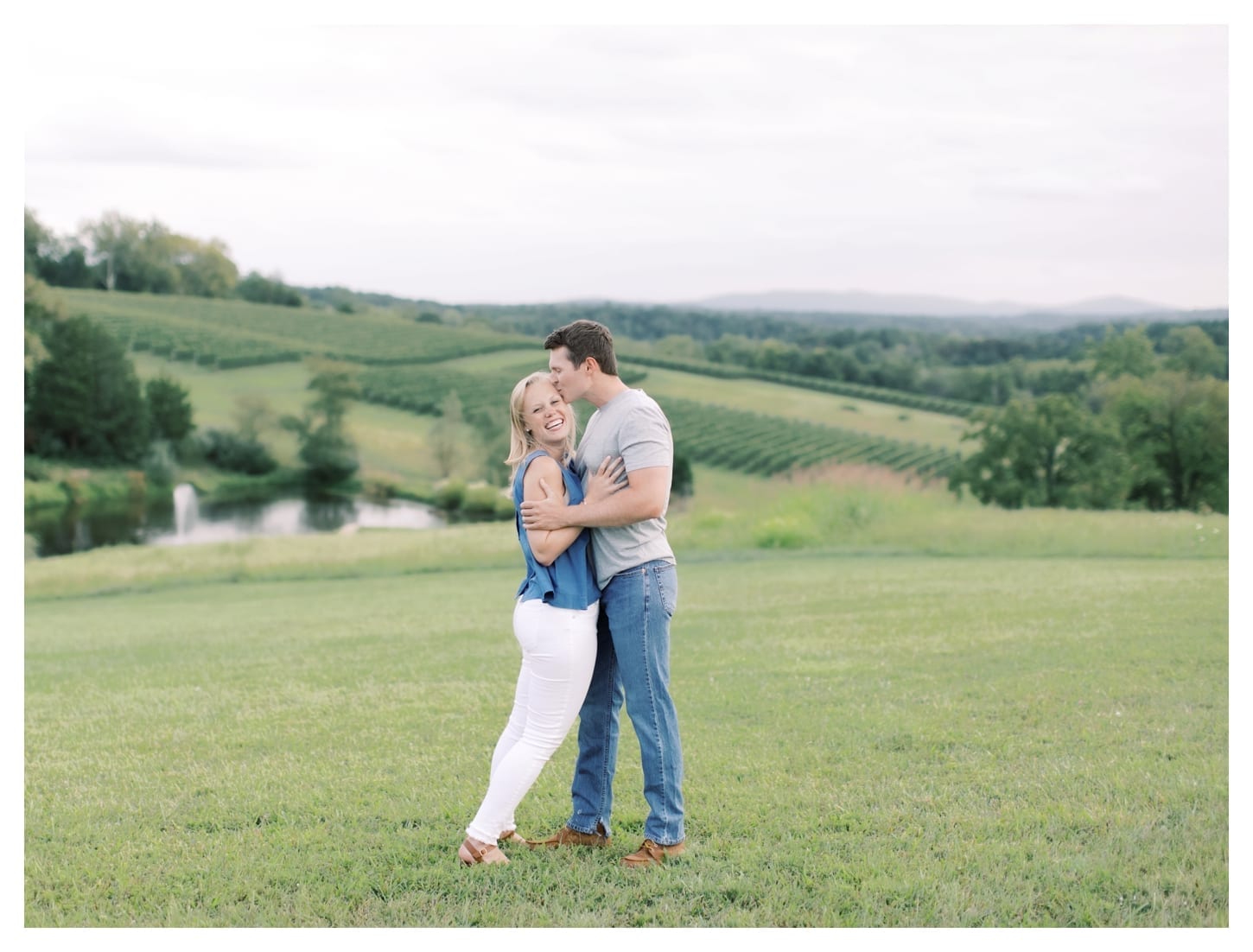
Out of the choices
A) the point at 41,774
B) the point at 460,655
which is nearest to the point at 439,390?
the point at 460,655

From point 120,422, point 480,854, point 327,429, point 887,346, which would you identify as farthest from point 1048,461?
point 480,854

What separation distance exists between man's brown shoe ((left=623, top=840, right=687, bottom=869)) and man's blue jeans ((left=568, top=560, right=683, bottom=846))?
0.03 meters

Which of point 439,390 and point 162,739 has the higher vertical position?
point 439,390

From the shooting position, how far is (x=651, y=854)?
4328 mm

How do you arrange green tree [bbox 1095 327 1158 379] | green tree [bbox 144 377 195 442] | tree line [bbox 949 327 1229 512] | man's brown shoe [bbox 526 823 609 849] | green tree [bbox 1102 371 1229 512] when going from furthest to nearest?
green tree [bbox 1095 327 1158 379] < green tree [bbox 144 377 195 442] < green tree [bbox 1102 371 1229 512] < tree line [bbox 949 327 1229 512] < man's brown shoe [bbox 526 823 609 849]

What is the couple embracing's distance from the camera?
163 inches

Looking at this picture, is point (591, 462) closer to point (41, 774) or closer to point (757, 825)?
point (757, 825)

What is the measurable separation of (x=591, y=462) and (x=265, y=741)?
3262 mm

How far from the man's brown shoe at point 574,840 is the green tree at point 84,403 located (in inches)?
1552

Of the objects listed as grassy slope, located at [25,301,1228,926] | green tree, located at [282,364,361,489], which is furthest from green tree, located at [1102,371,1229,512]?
Answer: grassy slope, located at [25,301,1228,926]

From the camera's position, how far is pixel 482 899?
406 cm

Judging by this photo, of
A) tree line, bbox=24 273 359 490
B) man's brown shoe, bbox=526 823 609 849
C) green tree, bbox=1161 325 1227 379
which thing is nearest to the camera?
man's brown shoe, bbox=526 823 609 849

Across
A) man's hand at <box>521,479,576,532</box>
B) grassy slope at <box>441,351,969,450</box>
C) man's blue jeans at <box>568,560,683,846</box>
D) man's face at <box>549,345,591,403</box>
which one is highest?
grassy slope at <box>441,351,969,450</box>

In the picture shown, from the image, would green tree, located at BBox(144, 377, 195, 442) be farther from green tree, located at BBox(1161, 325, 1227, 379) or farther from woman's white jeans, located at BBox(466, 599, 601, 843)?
woman's white jeans, located at BBox(466, 599, 601, 843)
